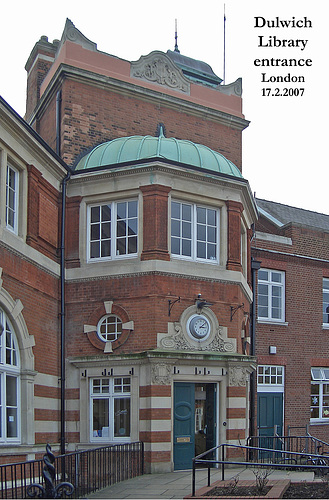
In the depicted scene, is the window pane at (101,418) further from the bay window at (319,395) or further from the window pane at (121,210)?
the bay window at (319,395)

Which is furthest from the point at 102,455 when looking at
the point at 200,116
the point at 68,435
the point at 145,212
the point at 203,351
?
A: the point at 200,116

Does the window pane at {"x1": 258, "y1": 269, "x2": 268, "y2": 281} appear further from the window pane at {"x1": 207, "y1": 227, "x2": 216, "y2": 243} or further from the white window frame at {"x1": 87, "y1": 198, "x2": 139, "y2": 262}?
the white window frame at {"x1": 87, "y1": 198, "x2": 139, "y2": 262}

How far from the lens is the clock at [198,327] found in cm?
1716

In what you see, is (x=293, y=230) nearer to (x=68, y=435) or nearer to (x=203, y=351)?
(x=203, y=351)

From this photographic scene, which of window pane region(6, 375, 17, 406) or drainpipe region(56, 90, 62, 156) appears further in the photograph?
drainpipe region(56, 90, 62, 156)

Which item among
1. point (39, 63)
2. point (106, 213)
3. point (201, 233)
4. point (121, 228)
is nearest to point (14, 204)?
point (106, 213)

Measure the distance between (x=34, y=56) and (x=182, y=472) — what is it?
14033 mm

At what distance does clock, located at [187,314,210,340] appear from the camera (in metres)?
17.2

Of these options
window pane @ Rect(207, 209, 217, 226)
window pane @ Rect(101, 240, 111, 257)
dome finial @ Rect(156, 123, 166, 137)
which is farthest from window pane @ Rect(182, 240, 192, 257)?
dome finial @ Rect(156, 123, 166, 137)

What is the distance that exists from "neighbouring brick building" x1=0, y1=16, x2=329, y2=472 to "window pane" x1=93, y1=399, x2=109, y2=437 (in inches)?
1.0

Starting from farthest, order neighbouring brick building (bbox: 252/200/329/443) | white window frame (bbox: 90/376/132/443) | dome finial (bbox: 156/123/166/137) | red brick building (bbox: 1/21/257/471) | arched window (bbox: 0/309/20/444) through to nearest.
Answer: neighbouring brick building (bbox: 252/200/329/443) < dome finial (bbox: 156/123/166/137) < white window frame (bbox: 90/376/132/443) < red brick building (bbox: 1/21/257/471) < arched window (bbox: 0/309/20/444)

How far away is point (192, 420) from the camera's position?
1702 centimetres

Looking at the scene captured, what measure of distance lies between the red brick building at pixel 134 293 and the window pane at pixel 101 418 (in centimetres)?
3

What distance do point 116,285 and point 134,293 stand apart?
0.52 m
